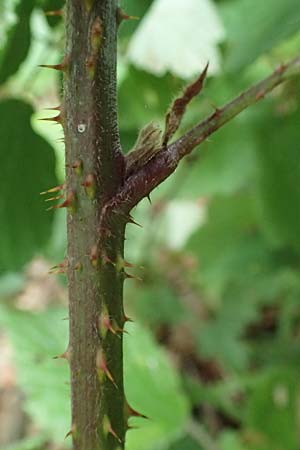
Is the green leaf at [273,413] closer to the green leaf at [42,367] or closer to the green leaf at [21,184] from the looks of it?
the green leaf at [42,367]

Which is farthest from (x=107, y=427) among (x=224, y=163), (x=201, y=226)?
(x=201, y=226)

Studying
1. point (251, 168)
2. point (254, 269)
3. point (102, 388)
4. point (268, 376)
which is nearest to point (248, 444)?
point (268, 376)

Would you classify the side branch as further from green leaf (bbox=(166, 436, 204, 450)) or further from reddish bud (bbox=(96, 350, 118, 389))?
green leaf (bbox=(166, 436, 204, 450))

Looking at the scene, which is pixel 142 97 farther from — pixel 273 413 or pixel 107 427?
pixel 107 427

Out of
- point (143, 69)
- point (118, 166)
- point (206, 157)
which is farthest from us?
point (206, 157)

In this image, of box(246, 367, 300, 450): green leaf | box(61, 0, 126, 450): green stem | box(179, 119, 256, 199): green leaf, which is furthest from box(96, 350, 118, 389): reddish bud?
box(179, 119, 256, 199): green leaf

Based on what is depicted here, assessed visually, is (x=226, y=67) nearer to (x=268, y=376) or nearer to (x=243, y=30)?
(x=243, y=30)

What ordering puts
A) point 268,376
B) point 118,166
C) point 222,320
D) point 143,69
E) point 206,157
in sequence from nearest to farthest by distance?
Result: point 118,166 → point 143,69 → point 268,376 → point 206,157 → point 222,320
